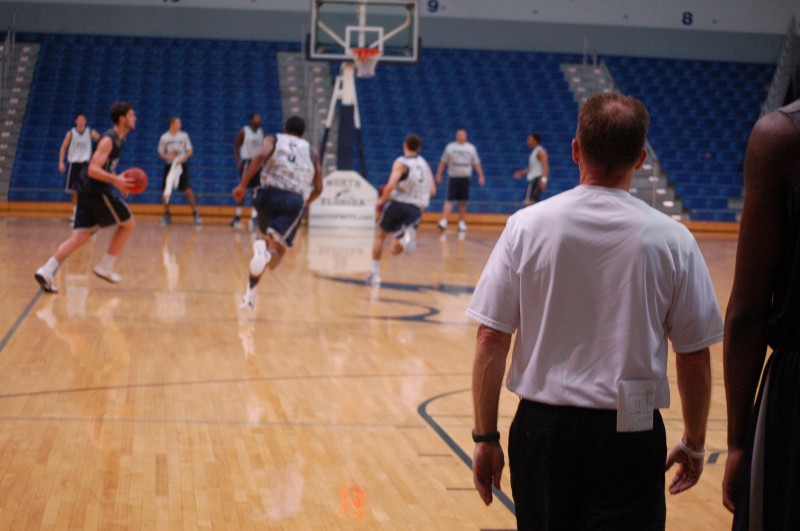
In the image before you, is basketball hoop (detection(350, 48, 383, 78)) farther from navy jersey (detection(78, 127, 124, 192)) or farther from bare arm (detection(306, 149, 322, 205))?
bare arm (detection(306, 149, 322, 205))

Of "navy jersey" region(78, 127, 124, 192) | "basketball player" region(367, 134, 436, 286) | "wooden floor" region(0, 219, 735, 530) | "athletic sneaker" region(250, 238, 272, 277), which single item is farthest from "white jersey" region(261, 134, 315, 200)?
"basketball player" region(367, 134, 436, 286)

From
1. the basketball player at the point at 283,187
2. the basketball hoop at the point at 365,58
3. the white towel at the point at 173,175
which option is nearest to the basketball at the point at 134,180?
the basketball player at the point at 283,187

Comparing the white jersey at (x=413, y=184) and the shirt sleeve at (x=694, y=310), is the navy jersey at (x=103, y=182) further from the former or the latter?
the shirt sleeve at (x=694, y=310)

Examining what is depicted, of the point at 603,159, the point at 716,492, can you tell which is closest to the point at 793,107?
the point at 603,159

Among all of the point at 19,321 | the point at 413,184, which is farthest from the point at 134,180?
the point at 413,184

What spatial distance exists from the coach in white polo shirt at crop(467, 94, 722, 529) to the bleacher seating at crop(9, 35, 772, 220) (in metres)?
18.4

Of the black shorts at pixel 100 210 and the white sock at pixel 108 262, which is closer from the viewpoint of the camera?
the black shorts at pixel 100 210

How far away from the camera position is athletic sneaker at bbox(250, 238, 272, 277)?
8922 millimetres

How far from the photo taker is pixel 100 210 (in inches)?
399

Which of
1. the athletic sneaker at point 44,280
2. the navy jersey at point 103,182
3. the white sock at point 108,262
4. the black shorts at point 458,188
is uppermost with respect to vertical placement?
the navy jersey at point 103,182

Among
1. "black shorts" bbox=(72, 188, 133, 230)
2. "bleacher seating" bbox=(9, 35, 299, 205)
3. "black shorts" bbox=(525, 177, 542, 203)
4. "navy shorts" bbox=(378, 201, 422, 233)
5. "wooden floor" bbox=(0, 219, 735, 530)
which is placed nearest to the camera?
"wooden floor" bbox=(0, 219, 735, 530)

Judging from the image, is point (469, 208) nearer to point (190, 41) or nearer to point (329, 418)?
point (190, 41)

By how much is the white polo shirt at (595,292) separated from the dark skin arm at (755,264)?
10.5 inches

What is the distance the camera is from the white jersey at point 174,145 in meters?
17.6
